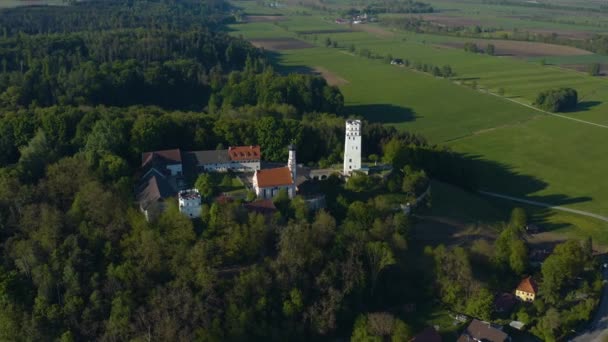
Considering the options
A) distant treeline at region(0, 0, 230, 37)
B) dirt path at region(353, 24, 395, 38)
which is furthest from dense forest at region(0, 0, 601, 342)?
dirt path at region(353, 24, 395, 38)

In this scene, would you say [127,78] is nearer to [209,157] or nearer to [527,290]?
[209,157]

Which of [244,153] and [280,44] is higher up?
[280,44]

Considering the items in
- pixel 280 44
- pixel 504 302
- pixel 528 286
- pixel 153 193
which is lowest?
pixel 504 302

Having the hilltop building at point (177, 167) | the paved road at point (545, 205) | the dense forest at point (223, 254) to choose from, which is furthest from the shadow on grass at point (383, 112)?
the hilltop building at point (177, 167)

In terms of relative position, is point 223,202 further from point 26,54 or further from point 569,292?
point 26,54

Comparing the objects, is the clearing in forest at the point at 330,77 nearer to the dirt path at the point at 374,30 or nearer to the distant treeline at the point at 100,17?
the distant treeline at the point at 100,17

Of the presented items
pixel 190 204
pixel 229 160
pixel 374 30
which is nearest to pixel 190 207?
pixel 190 204
